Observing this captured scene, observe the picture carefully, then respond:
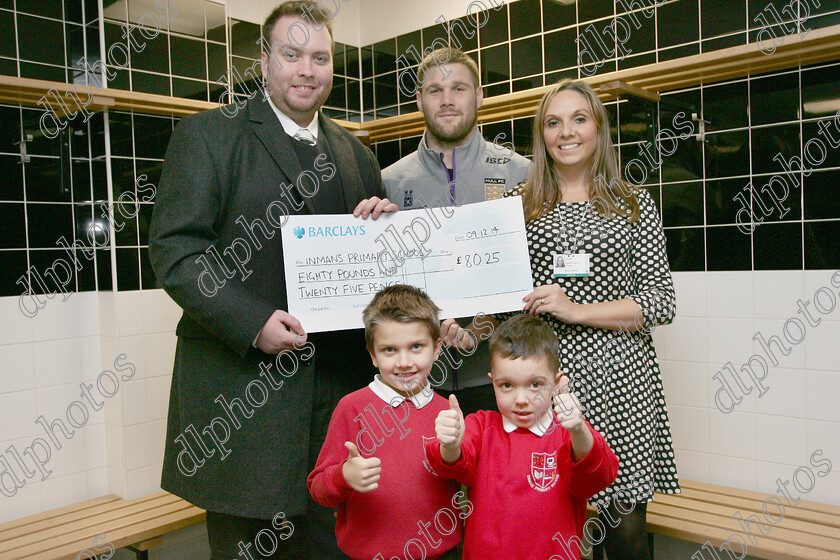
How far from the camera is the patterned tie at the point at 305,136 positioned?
6.08 ft

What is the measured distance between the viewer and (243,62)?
3430 millimetres

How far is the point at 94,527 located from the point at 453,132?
2.00 metres

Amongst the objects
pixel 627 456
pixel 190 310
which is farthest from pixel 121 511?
pixel 627 456

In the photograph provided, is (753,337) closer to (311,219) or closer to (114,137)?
(311,219)

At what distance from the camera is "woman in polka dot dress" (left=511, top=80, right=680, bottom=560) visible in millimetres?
1766

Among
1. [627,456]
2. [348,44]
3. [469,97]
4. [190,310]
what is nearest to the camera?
[190,310]

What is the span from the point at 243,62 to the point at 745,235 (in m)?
2.53

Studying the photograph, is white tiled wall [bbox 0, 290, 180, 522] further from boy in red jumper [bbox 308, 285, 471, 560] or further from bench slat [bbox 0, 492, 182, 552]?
boy in red jumper [bbox 308, 285, 471, 560]

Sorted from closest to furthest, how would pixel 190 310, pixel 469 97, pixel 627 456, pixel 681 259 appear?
pixel 190 310, pixel 627 456, pixel 469 97, pixel 681 259

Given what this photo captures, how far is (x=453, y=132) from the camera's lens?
7.66 ft

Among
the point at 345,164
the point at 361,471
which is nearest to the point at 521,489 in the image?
the point at 361,471

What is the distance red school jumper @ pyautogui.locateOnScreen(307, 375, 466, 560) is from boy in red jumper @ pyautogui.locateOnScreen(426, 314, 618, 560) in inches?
2.7

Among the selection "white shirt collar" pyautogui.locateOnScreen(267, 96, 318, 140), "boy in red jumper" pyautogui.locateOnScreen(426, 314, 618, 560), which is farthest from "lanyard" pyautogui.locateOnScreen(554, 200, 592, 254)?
"white shirt collar" pyautogui.locateOnScreen(267, 96, 318, 140)

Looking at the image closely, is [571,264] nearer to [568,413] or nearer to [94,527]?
[568,413]
